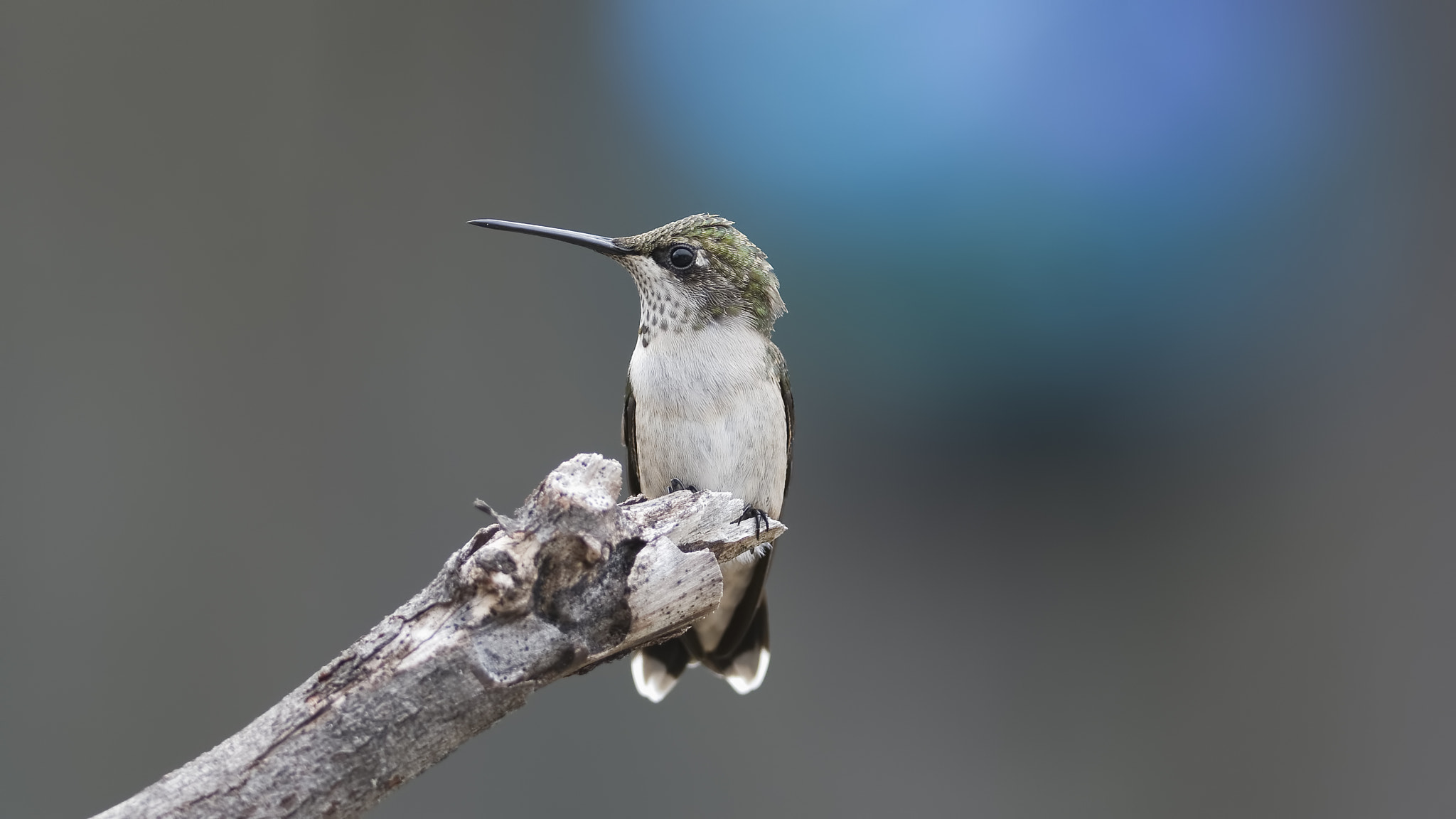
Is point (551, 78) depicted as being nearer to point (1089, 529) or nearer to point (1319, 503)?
point (1089, 529)

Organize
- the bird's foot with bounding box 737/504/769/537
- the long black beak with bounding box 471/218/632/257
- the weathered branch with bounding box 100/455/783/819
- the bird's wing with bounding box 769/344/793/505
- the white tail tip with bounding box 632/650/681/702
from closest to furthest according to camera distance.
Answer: the weathered branch with bounding box 100/455/783/819
the bird's foot with bounding box 737/504/769/537
the long black beak with bounding box 471/218/632/257
the bird's wing with bounding box 769/344/793/505
the white tail tip with bounding box 632/650/681/702

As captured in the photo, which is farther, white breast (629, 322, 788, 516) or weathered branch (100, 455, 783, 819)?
white breast (629, 322, 788, 516)

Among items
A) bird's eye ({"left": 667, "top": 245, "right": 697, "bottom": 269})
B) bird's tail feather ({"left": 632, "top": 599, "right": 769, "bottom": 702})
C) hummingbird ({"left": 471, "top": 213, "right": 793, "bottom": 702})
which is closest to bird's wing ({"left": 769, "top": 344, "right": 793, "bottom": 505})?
hummingbird ({"left": 471, "top": 213, "right": 793, "bottom": 702})

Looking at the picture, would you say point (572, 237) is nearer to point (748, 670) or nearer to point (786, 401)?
point (786, 401)

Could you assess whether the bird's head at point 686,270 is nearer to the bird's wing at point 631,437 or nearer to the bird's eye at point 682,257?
the bird's eye at point 682,257

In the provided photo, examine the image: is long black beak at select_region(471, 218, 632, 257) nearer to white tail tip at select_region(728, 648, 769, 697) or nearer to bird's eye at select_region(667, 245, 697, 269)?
bird's eye at select_region(667, 245, 697, 269)

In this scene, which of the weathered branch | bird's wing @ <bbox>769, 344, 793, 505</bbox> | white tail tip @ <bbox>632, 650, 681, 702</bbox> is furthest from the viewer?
white tail tip @ <bbox>632, 650, 681, 702</bbox>

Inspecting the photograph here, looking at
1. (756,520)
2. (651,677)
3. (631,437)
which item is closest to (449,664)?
(756,520)

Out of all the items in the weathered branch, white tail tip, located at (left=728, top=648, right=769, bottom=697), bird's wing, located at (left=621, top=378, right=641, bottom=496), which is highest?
bird's wing, located at (left=621, top=378, right=641, bottom=496)
